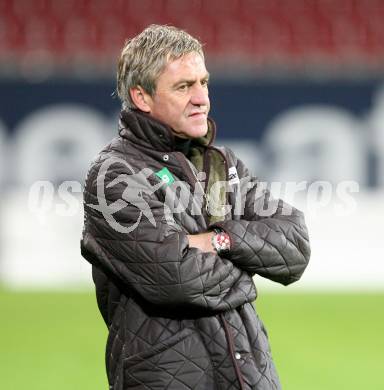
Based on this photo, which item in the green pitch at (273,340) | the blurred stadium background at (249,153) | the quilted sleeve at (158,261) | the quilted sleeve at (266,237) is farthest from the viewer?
the blurred stadium background at (249,153)

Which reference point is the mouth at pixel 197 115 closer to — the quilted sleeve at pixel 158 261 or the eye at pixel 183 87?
the eye at pixel 183 87

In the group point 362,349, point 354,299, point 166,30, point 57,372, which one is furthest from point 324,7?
point 166,30

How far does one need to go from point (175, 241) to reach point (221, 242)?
6.2 inches

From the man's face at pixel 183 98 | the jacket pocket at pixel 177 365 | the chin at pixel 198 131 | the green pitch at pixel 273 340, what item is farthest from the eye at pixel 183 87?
the green pitch at pixel 273 340

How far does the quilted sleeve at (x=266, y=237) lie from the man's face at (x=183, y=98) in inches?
10.6

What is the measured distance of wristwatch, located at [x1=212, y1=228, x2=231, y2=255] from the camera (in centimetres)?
298

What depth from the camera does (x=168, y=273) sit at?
289 centimetres

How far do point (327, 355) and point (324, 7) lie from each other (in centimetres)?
570

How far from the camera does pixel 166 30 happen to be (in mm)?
3064

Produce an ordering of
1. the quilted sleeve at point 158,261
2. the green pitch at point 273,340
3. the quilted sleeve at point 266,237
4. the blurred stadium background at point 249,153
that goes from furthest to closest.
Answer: the blurred stadium background at point 249,153, the green pitch at point 273,340, the quilted sleeve at point 266,237, the quilted sleeve at point 158,261

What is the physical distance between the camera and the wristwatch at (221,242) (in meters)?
2.98

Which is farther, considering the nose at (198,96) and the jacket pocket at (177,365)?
the nose at (198,96)

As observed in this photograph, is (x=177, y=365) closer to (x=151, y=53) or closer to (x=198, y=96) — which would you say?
(x=198, y=96)

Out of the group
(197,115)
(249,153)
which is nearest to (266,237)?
(197,115)
